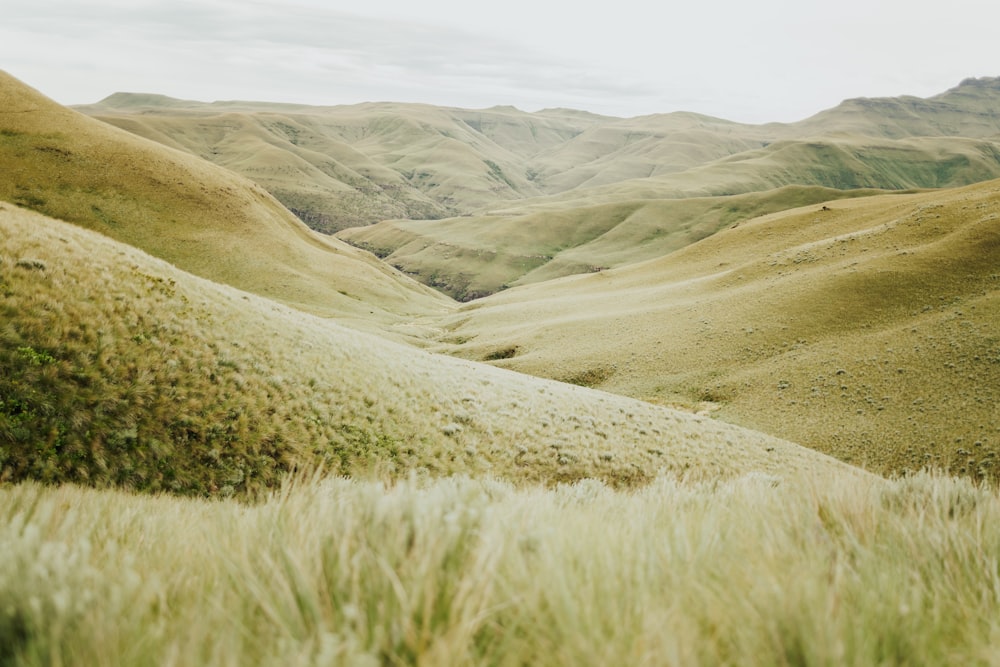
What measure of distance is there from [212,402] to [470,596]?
41.0 ft

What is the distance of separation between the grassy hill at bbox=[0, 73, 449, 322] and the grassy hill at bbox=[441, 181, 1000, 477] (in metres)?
24.5

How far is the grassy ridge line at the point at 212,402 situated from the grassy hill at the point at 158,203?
53161 mm

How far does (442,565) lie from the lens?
194 centimetres

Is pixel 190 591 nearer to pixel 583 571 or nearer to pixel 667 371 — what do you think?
pixel 583 571

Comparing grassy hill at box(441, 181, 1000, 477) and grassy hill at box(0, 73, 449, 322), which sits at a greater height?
grassy hill at box(0, 73, 449, 322)

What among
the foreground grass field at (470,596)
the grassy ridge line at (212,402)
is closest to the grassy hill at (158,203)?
the grassy ridge line at (212,402)

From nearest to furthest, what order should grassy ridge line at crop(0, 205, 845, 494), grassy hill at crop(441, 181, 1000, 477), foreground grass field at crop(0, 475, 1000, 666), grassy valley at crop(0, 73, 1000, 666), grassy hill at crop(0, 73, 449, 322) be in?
1. foreground grass field at crop(0, 475, 1000, 666)
2. grassy valley at crop(0, 73, 1000, 666)
3. grassy ridge line at crop(0, 205, 845, 494)
4. grassy hill at crop(441, 181, 1000, 477)
5. grassy hill at crop(0, 73, 449, 322)

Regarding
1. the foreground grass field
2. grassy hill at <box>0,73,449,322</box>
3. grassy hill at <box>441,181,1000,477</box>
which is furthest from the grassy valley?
grassy hill at <box>0,73,449,322</box>

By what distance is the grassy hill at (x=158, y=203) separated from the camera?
63.8m

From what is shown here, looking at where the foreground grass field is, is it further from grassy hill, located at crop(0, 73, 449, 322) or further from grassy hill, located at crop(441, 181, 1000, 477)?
grassy hill, located at crop(0, 73, 449, 322)

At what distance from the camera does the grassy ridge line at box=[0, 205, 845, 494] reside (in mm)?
9836

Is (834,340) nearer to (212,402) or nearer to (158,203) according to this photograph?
(212,402)

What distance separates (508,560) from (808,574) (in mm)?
1281

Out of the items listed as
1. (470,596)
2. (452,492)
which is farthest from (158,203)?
(470,596)
